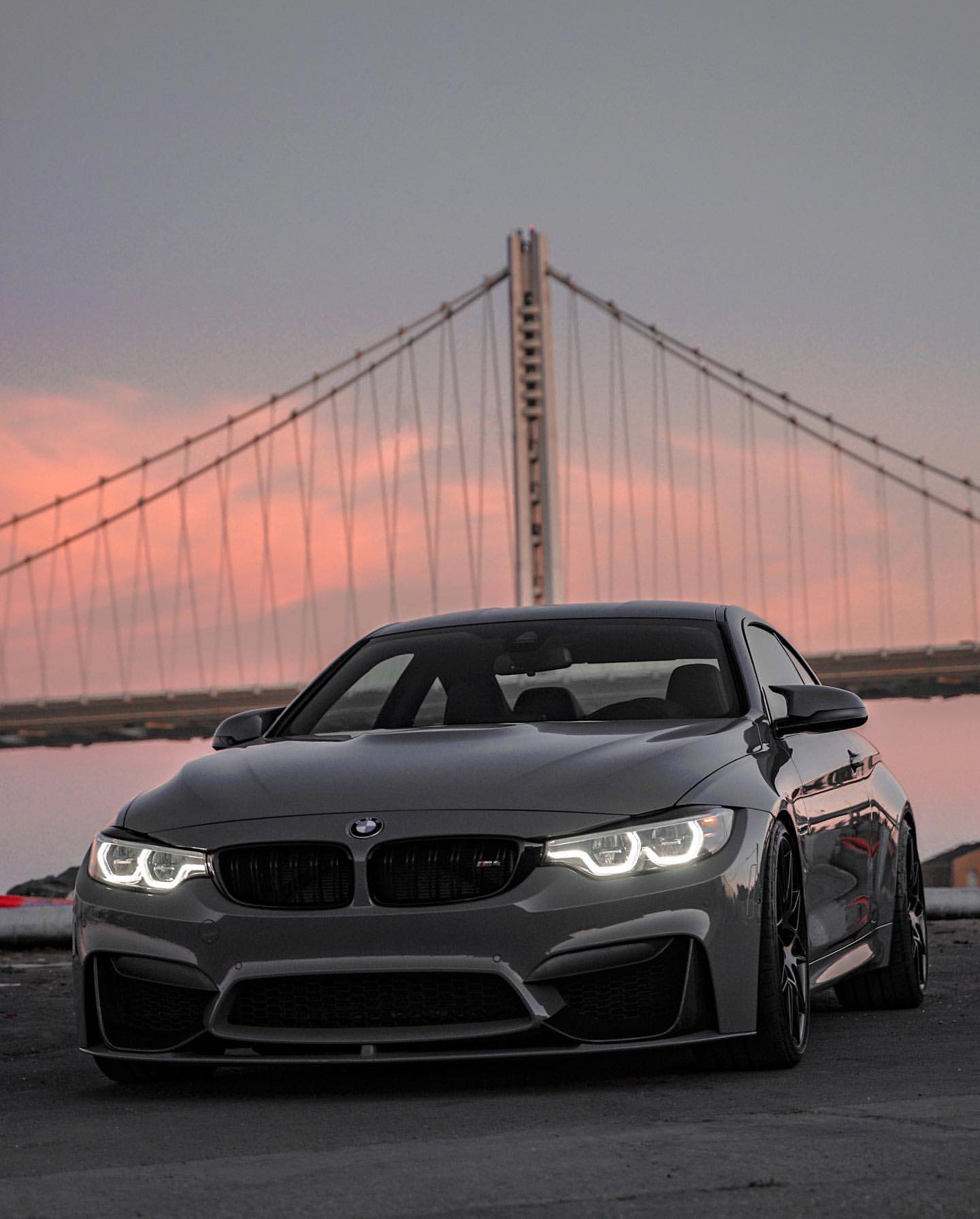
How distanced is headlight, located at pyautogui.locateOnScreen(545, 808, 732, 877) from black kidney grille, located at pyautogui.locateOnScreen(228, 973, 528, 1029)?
0.34 m

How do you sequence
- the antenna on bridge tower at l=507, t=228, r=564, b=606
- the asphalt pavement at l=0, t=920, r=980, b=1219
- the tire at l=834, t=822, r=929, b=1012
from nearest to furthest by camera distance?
the asphalt pavement at l=0, t=920, r=980, b=1219, the tire at l=834, t=822, r=929, b=1012, the antenna on bridge tower at l=507, t=228, r=564, b=606

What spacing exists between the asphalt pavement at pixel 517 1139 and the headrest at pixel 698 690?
1001 mm

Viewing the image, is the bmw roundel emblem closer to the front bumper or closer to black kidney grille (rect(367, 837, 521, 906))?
black kidney grille (rect(367, 837, 521, 906))

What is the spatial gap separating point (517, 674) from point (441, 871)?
5.03ft

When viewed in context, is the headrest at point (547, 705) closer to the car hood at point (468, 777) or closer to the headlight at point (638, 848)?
the car hood at point (468, 777)

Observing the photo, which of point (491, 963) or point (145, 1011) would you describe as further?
point (145, 1011)

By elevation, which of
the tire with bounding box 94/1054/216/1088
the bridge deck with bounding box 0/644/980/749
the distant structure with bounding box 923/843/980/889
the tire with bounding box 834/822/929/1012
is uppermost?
the tire with bounding box 94/1054/216/1088

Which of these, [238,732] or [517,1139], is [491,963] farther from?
[238,732]

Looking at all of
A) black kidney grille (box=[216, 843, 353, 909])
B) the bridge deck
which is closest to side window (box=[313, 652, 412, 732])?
black kidney grille (box=[216, 843, 353, 909])

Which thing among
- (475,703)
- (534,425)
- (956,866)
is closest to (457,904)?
(475,703)

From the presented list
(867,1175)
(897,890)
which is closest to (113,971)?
(867,1175)

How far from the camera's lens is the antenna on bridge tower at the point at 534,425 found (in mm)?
44656

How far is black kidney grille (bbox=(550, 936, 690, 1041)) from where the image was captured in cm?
473

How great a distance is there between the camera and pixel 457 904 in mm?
4660
